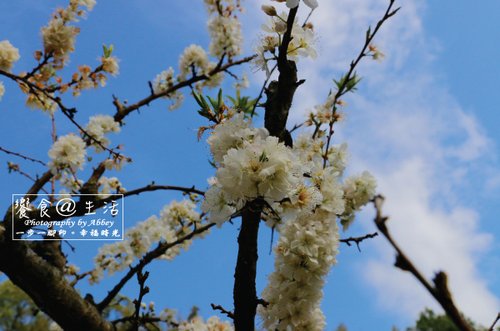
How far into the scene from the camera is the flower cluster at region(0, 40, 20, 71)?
3.93m

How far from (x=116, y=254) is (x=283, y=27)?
4543mm

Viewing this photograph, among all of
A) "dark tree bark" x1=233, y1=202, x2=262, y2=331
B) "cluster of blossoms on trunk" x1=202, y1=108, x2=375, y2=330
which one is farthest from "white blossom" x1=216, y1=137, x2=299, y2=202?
"dark tree bark" x1=233, y1=202, x2=262, y2=331

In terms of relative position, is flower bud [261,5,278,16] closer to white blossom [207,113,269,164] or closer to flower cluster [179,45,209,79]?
white blossom [207,113,269,164]

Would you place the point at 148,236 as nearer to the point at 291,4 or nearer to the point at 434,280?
the point at 291,4

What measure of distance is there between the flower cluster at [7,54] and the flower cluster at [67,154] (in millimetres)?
749

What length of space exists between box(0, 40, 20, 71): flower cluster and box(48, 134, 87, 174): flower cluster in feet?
2.46

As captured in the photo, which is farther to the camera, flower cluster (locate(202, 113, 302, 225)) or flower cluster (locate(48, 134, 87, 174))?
flower cluster (locate(48, 134, 87, 174))

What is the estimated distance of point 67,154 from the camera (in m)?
4.06

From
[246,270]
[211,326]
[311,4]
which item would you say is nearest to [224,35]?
[211,326]

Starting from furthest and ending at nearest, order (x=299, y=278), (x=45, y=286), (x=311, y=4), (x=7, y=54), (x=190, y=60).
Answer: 1. (x=190, y=60)
2. (x=7, y=54)
3. (x=45, y=286)
4. (x=299, y=278)
5. (x=311, y=4)

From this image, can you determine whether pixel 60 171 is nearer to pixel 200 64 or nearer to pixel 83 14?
pixel 83 14

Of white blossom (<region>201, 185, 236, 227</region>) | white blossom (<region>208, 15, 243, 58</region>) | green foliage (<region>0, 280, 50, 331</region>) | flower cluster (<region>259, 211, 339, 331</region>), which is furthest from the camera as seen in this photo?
green foliage (<region>0, 280, 50, 331</region>)

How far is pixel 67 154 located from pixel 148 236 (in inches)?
62.1

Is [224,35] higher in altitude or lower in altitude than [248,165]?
higher
